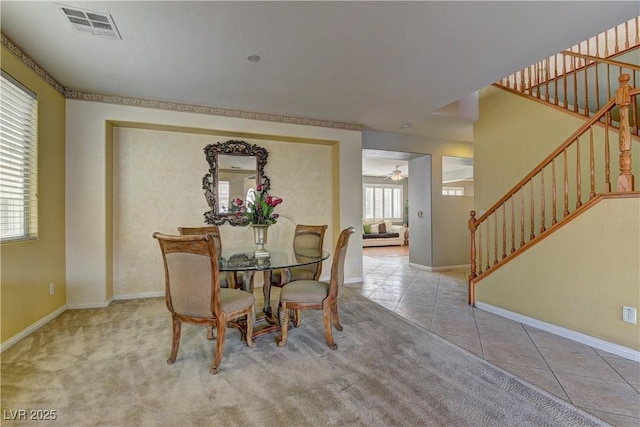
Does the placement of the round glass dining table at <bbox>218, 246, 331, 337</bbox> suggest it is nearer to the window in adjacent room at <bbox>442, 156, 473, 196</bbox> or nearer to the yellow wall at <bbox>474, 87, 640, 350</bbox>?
the yellow wall at <bbox>474, 87, 640, 350</bbox>

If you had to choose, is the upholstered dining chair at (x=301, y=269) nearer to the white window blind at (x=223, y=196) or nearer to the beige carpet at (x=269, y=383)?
the beige carpet at (x=269, y=383)

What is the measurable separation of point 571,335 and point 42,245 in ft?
16.7

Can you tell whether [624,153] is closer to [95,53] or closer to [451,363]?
[451,363]

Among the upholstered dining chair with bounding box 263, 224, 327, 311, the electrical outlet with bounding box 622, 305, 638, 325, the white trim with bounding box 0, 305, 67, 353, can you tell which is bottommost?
the white trim with bounding box 0, 305, 67, 353

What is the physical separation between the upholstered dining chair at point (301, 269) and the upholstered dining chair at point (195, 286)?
0.86m

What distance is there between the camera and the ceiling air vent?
2078 millimetres

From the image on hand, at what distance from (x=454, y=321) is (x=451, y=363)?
0.97 m

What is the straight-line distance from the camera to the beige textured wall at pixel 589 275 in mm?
2291

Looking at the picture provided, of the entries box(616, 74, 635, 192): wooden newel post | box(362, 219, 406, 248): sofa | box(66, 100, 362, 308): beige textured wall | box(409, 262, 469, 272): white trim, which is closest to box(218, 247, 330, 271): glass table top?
box(66, 100, 362, 308): beige textured wall

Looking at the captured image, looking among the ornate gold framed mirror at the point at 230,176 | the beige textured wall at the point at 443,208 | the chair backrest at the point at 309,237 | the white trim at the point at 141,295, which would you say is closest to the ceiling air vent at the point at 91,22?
the ornate gold framed mirror at the point at 230,176

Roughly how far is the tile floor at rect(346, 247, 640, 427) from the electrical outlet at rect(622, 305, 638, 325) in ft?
0.99

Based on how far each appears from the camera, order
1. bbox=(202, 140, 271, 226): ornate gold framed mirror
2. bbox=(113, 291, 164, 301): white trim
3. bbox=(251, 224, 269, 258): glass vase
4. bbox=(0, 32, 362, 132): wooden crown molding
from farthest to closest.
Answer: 1. bbox=(202, 140, 271, 226): ornate gold framed mirror
2. bbox=(113, 291, 164, 301): white trim
3. bbox=(251, 224, 269, 258): glass vase
4. bbox=(0, 32, 362, 132): wooden crown molding

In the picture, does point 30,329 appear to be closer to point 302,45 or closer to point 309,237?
point 309,237

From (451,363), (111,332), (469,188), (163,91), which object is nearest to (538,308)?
(451,363)
